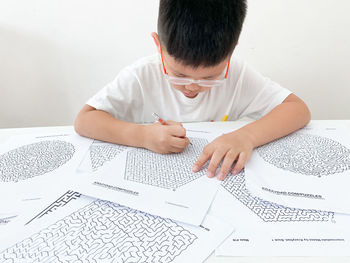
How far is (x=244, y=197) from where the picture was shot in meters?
0.34

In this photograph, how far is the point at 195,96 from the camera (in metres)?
0.72

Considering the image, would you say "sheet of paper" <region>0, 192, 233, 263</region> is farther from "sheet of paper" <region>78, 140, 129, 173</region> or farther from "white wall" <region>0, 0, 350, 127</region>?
"white wall" <region>0, 0, 350, 127</region>

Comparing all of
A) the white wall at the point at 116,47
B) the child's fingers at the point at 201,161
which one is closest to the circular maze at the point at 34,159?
the child's fingers at the point at 201,161

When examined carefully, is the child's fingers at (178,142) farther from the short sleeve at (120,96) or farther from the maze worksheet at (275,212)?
the short sleeve at (120,96)

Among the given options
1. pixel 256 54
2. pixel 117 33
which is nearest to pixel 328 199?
pixel 256 54

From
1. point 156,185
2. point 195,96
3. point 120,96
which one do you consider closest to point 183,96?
point 195,96

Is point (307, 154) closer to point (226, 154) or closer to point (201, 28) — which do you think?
point (226, 154)

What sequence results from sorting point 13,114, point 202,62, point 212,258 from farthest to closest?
point 13,114 → point 202,62 → point 212,258

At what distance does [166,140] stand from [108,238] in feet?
0.75

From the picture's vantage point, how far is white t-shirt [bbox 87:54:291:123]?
68cm

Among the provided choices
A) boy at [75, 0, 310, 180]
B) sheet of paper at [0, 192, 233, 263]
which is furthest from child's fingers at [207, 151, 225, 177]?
sheet of paper at [0, 192, 233, 263]

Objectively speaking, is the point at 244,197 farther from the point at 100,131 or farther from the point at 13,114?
the point at 13,114

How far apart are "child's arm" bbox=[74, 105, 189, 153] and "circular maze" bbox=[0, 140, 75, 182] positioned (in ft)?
0.20

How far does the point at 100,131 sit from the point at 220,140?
26 centimetres
